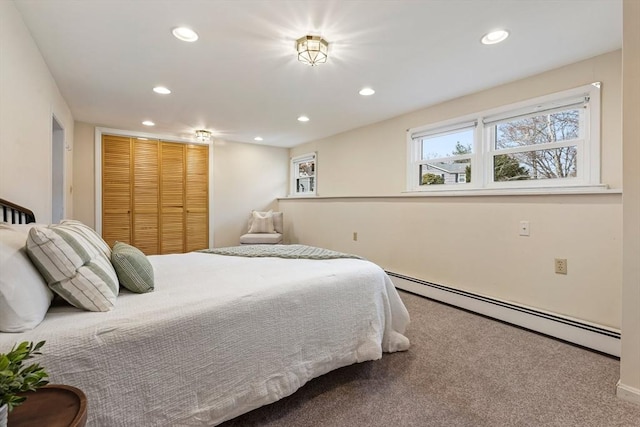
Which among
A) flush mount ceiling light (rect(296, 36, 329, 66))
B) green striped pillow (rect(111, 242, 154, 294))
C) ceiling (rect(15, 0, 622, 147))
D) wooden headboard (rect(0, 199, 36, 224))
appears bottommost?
green striped pillow (rect(111, 242, 154, 294))

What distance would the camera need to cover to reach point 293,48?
88.6 inches

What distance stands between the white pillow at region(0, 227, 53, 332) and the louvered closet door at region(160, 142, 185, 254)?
4.04 m

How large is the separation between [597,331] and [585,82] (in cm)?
190

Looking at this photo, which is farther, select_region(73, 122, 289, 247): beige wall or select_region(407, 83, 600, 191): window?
select_region(73, 122, 289, 247): beige wall

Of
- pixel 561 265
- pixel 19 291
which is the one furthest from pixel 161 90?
pixel 561 265

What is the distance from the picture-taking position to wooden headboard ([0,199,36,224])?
1.70m

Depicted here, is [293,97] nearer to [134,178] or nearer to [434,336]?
[434,336]

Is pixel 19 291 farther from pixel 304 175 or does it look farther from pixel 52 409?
pixel 304 175

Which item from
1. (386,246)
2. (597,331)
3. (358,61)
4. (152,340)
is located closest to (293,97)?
(358,61)

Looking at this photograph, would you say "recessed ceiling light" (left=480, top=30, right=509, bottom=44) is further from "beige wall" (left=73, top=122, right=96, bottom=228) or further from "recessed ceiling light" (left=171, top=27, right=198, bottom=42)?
"beige wall" (left=73, top=122, right=96, bottom=228)

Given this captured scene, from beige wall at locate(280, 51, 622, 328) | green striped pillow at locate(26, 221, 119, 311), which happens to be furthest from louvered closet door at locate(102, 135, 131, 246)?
green striped pillow at locate(26, 221, 119, 311)

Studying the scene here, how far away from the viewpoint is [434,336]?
7.77 ft

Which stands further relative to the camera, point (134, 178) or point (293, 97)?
point (134, 178)

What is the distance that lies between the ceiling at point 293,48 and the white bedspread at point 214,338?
1.59 metres
